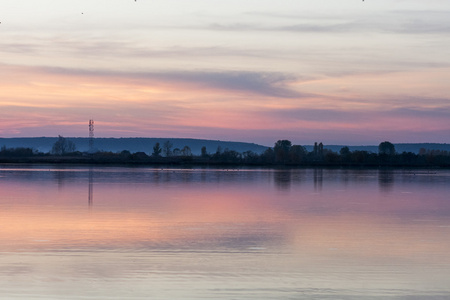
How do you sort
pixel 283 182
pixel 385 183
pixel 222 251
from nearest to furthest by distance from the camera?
pixel 222 251
pixel 283 182
pixel 385 183

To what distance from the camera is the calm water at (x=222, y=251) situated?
1035 cm

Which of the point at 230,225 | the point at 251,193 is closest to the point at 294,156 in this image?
the point at 251,193

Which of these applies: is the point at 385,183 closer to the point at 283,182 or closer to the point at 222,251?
the point at 283,182

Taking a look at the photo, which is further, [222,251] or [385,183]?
[385,183]

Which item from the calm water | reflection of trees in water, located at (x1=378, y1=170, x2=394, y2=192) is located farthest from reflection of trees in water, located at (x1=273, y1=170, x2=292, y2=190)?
the calm water

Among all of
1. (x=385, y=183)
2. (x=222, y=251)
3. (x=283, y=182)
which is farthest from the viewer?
(x=385, y=183)

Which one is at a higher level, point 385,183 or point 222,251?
point 385,183

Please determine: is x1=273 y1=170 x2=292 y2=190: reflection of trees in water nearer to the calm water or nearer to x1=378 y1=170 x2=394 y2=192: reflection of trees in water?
x1=378 y1=170 x2=394 y2=192: reflection of trees in water

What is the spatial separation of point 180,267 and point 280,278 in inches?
69.9

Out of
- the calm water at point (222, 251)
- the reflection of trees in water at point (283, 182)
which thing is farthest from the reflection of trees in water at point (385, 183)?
the calm water at point (222, 251)

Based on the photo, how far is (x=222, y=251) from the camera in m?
13.8

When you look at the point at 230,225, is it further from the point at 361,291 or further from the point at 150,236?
the point at 361,291

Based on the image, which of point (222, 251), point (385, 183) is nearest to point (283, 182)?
point (385, 183)

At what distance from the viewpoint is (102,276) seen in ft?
36.5
